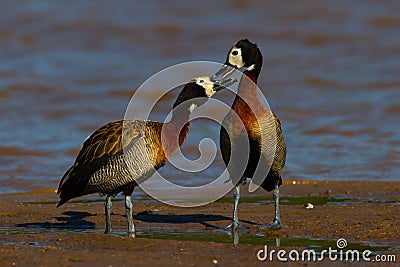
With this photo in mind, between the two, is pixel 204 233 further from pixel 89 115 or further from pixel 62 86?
pixel 62 86

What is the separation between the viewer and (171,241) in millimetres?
9344

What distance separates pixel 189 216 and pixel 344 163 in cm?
462

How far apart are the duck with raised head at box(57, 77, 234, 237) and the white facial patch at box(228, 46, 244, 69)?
0.69 metres

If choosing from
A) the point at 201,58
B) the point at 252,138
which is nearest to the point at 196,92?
the point at 252,138

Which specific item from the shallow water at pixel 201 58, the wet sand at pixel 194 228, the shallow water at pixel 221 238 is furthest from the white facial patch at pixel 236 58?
the shallow water at pixel 201 58

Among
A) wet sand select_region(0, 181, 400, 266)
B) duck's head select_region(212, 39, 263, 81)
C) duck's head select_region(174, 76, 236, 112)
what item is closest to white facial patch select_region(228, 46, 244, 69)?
duck's head select_region(212, 39, 263, 81)

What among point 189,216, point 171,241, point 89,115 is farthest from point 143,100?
point 171,241

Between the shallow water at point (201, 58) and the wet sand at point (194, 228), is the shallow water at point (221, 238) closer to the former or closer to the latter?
the wet sand at point (194, 228)

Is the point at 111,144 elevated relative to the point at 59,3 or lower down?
lower down

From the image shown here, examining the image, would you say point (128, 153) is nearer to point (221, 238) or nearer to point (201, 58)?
point (221, 238)

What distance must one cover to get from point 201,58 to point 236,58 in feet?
35.6

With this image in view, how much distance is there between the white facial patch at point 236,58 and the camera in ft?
36.4

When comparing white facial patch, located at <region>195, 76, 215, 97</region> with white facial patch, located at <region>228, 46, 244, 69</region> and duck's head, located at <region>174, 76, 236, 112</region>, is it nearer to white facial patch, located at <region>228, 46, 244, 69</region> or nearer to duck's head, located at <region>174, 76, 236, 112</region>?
duck's head, located at <region>174, 76, 236, 112</region>

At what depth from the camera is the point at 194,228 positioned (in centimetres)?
1062
